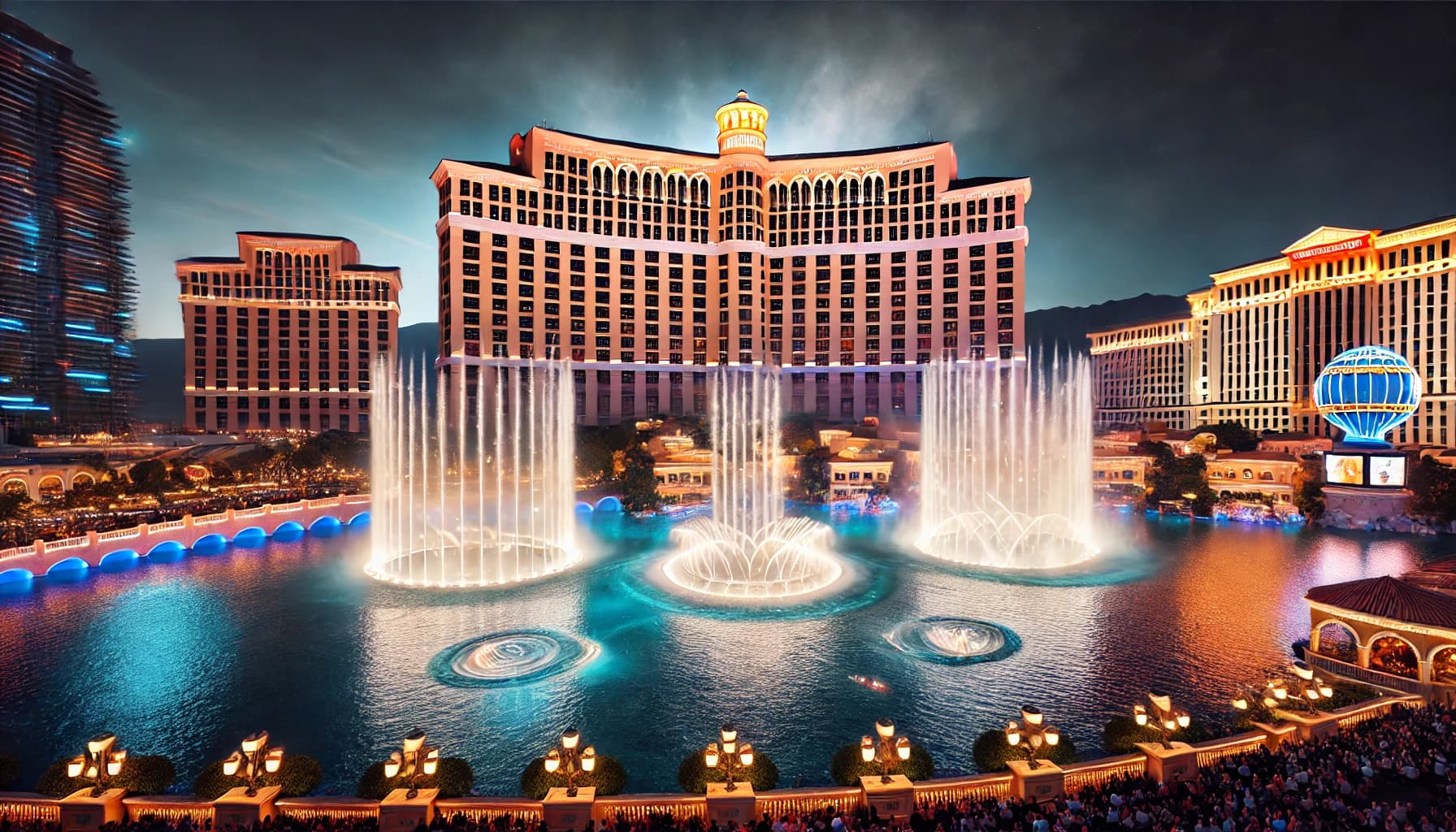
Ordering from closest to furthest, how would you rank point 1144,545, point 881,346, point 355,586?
point 355,586 → point 1144,545 → point 881,346

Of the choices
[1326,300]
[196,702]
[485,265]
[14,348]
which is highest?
[485,265]

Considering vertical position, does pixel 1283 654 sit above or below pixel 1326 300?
→ below

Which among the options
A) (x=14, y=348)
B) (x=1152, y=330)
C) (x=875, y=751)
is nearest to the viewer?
(x=875, y=751)

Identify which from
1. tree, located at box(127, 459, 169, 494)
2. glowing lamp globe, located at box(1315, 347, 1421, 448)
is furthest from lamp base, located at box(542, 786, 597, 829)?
glowing lamp globe, located at box(1315, 347, 1421, 448)

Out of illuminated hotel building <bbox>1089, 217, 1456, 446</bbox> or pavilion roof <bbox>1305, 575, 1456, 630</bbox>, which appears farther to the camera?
illuminated hotel building <bbox>1089, 217, 1456, 446</bbox>

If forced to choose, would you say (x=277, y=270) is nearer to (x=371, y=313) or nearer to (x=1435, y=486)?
(x=371, y=313)

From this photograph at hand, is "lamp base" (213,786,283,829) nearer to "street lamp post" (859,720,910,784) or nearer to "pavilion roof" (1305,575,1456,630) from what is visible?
"street lamp post" (859,720,910,784)

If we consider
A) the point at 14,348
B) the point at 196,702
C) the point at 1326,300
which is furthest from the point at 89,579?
the point at 1326,300
